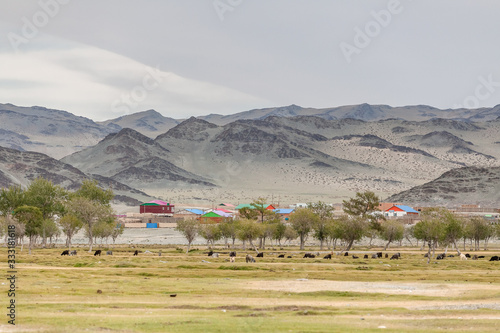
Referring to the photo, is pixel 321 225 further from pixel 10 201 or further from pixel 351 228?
pixel 10 201

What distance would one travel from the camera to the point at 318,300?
40375mm

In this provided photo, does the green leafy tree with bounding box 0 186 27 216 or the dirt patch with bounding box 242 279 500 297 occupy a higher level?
the green leafy tree with bounding box 0 186 27 216

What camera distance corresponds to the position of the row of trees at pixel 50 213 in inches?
4119

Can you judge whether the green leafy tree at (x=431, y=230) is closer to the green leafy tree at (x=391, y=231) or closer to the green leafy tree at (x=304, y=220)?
the green leafy tree at (x=391, y=231)

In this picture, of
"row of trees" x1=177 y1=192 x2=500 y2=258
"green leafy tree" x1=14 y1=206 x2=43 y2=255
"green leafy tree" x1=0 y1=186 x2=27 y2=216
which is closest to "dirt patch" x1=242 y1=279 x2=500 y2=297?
"row of trees" x1=177 y1=192 x2=500 y2=258

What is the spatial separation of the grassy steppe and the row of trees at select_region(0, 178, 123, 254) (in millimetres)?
35691

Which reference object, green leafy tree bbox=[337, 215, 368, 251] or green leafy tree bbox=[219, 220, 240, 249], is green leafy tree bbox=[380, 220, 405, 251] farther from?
green leafy tree bbox=[219, 220, 240, 249]

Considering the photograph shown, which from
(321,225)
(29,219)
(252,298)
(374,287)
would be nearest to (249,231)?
(321,225)

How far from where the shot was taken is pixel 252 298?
40.8 meters

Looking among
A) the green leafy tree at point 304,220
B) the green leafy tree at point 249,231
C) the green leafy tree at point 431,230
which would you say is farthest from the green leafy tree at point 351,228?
the green leafy tree at point 249,231

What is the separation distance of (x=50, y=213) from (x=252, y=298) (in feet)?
308

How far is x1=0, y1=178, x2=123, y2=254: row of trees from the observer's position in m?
105

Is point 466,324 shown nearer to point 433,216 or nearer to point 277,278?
point 277,278

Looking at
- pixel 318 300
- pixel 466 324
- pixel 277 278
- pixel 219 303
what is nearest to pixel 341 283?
pixel 277 278
